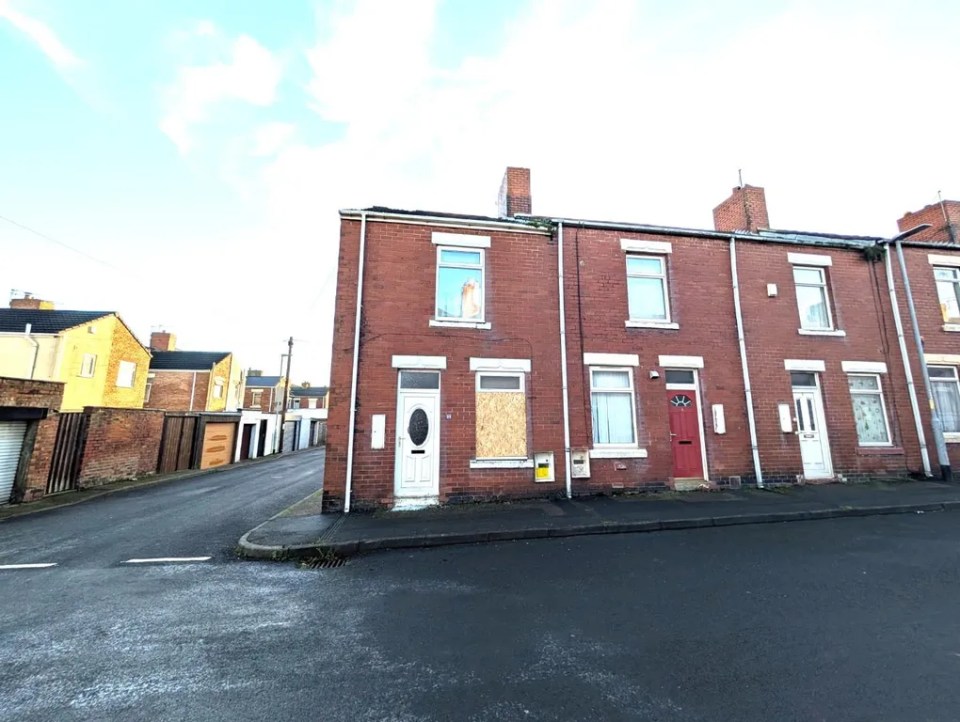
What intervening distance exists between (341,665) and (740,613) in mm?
3794

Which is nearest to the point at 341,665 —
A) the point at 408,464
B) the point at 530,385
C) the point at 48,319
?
the point at 408,464

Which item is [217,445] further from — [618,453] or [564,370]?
[618,453]

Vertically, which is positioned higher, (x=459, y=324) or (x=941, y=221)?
(x=941, y=221)

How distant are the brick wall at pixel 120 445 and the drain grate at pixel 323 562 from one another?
12.1m

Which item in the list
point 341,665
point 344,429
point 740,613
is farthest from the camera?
point 344,429

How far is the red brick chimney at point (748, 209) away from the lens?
43.8 ft

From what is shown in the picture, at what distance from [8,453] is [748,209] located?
2218 cm

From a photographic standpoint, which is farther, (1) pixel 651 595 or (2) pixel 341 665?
(1) pixel 651 595

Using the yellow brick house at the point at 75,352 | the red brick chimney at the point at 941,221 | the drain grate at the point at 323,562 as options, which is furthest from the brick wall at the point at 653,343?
the yellow brick house at the point at 75,352

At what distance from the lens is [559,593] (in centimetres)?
470

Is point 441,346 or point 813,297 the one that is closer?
point 441,346

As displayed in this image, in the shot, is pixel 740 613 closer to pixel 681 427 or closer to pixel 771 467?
pixel 681 427

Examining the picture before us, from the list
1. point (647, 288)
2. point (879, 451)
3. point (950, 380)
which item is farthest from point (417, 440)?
point (950, 380)

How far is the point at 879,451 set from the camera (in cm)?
1079
